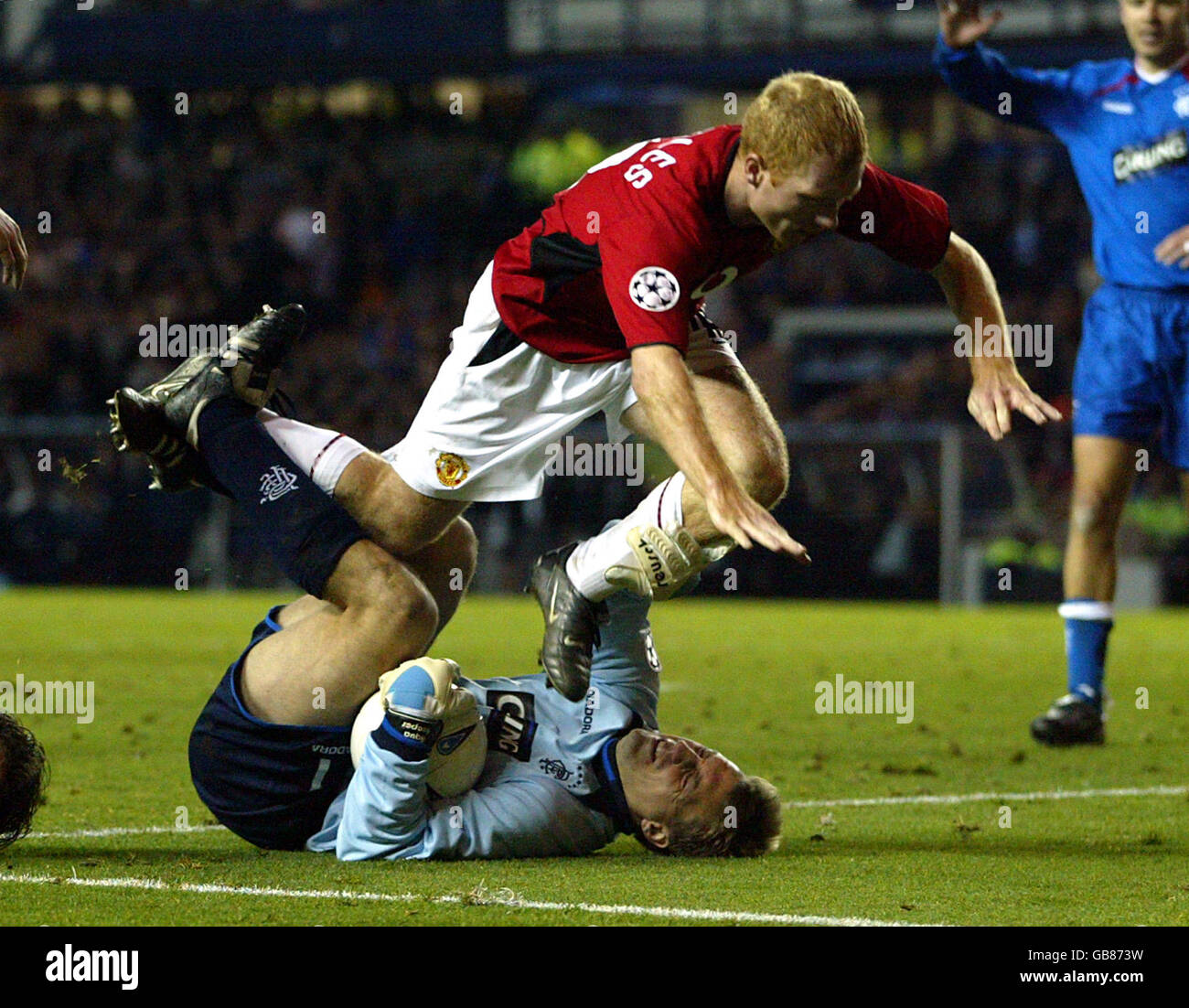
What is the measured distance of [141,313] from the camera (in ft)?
67.1

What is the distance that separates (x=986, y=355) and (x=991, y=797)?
1.62m

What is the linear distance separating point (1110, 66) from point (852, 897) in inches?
176

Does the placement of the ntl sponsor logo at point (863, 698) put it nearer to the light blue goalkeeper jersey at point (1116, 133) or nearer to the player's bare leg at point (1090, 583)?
the player's bare leg at point (1090, 583)

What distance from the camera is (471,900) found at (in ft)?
13.3

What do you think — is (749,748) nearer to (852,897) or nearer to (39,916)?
(852,897)

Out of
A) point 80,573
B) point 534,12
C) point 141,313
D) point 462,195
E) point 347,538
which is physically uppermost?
point 534,12

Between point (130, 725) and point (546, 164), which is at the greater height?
point (546, 164)

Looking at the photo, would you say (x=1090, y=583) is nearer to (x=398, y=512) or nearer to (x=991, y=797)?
(x=991, y=797)

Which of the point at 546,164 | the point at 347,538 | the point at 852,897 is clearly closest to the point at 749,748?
the point at 347,538

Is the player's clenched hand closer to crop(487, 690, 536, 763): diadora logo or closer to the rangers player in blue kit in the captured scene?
crop(487, 690, 536, 763): diadora logo

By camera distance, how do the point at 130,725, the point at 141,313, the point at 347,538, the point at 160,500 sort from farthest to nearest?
the point at 141,313, the point at 160,500, the point at 130,725, the point at 347,538
